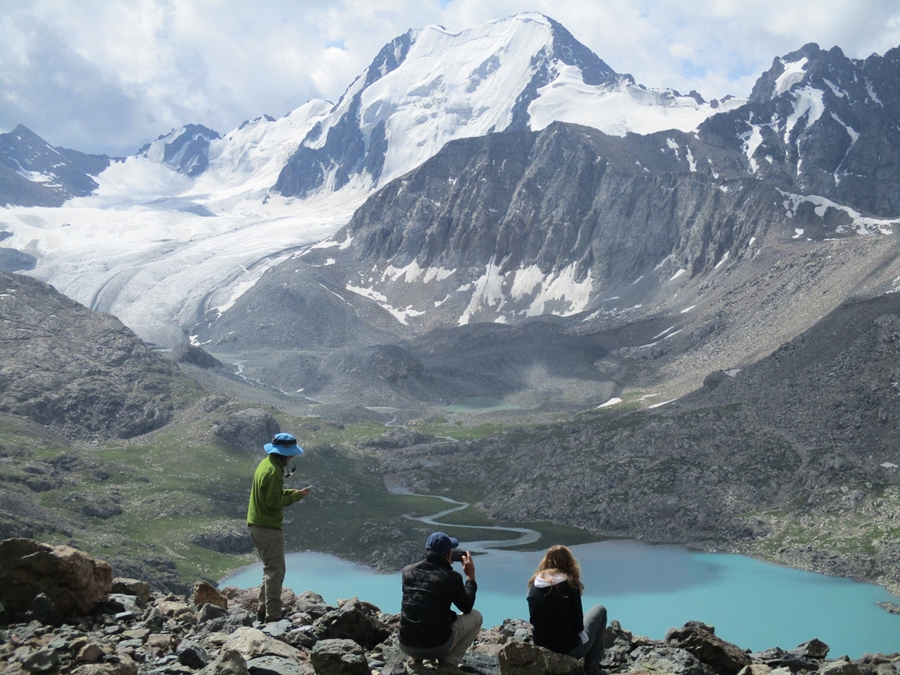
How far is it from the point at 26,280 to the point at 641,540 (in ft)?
343

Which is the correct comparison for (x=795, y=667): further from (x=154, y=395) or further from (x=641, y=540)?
(x=154, y=395)

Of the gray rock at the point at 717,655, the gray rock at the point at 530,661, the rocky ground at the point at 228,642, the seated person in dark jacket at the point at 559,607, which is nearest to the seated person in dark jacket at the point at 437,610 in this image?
the rocky ground at the point at 228,642

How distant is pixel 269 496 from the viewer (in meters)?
17.9

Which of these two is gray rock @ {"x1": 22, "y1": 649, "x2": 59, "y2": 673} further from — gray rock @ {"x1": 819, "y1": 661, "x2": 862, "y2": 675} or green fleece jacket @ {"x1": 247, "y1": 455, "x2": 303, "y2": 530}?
gray rock @ {"x1": 819, "y1": 661, "x2": 862, "y2": 675}

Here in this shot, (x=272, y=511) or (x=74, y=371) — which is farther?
(x=74, y=371)

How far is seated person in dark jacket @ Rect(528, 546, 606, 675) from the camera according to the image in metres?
14.4

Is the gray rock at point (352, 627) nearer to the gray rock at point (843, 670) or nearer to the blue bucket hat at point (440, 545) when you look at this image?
the blue bucket hat at point (440, 545)

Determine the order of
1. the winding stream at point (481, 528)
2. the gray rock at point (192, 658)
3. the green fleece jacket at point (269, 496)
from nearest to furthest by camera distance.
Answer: the gray rock at point (192, 658), the green fleece jacket at point (269, 496), the winding stream at point (481, 528)

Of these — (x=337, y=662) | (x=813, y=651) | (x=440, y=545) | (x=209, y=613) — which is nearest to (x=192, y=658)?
(x=337, y=662)

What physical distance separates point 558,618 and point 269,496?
675cm

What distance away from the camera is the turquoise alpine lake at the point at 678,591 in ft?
192

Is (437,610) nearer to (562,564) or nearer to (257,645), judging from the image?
(562,564)

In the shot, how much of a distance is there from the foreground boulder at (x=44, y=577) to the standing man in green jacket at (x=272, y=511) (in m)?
3.66

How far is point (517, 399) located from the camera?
16388 centimetres
